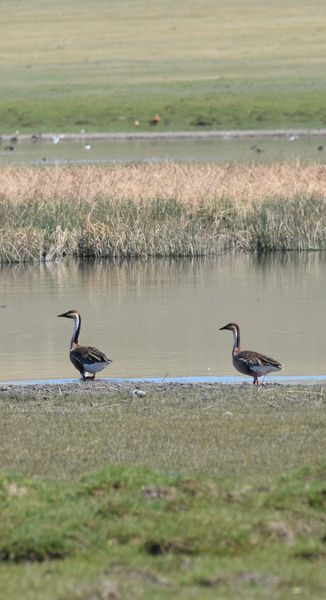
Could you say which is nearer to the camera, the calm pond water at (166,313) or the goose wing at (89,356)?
the goose wing at (89,356)

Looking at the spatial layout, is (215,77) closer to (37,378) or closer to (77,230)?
(77,230)

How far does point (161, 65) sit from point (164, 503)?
79.2 meters

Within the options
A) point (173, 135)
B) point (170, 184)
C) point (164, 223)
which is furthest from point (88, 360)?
point (173, 135)

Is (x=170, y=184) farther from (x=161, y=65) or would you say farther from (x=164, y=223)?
(x=161, y=65)

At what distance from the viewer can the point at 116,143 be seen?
5841 cm

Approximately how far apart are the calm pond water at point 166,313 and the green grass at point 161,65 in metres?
35.8

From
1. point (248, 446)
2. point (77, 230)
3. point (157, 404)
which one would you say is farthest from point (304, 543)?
point (77, 230)

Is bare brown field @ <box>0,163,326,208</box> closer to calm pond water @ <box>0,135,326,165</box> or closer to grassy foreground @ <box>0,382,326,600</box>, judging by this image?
calm pond water @ <box>0,135,326,165</box>

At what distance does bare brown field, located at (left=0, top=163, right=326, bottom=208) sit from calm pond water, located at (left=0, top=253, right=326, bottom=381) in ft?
5.31

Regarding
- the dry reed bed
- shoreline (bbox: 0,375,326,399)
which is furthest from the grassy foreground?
the dry reed bed

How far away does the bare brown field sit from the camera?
27.0 meters

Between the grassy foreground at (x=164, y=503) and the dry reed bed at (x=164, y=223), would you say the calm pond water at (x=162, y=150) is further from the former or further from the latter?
the grassy foreground at (x=164, y=503)

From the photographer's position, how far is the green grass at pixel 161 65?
6356cm

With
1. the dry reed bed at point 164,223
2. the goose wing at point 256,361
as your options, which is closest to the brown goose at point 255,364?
the goose wing at point 256,361
